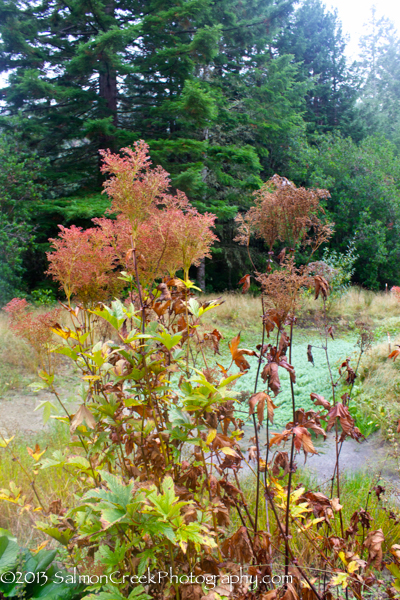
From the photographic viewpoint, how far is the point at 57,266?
6.13ft

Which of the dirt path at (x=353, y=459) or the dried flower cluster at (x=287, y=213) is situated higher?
the dried flower cluster at (x=287, y=213)

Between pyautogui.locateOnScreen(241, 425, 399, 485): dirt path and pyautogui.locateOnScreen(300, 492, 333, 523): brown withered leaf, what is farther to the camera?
pyautogui.locateOnScreen(241, 425, 399, 485): dirt path

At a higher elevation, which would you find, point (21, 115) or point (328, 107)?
point (328, 107)

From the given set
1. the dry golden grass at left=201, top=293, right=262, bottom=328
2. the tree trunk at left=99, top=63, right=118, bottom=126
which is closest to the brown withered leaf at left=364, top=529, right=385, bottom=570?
the dry golden grass at left=201, top=293, right=262, bottom=328

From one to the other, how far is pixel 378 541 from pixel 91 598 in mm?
893

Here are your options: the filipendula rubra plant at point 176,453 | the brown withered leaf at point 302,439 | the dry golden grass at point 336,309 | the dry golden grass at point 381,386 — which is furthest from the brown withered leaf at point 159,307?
the dry golden grass at point 336,309

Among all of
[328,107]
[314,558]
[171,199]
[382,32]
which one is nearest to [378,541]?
[314,558]

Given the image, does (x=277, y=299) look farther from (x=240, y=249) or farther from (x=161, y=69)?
(x=240, y=249)

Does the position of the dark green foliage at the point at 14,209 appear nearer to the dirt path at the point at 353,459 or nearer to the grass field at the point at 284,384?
the grass field at the point at 284,384

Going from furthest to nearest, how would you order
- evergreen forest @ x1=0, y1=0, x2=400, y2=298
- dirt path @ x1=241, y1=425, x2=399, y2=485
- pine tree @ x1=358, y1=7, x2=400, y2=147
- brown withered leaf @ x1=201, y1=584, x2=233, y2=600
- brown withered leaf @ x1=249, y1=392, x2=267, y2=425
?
pine tree @ x1=358, y1=7, x2=400, y2=147 → evergreen forest @ x1=0, y1=0, x2=400, y2=298 → dirt path @ x1=241, y1=425, x2=399, y2=485 → brown withered leaf @ x1=249, y1=392, x2=267, y2=425 → brown withered leaf @ x1=201, y1=584, x2=233, y2=600

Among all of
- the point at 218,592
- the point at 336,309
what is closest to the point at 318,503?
the point at 218,592

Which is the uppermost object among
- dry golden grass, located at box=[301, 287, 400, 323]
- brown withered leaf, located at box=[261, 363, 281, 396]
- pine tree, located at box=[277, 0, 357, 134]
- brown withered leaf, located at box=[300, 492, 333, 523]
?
pine tree, located at box=[277, 0, 357, 134]

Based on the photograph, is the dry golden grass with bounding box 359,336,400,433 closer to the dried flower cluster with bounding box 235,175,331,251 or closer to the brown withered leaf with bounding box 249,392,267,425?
the dried flower cluster with bounding box 235,175,331,251

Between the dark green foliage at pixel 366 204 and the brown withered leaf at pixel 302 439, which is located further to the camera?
the dark green foliage at pixel 366 204
